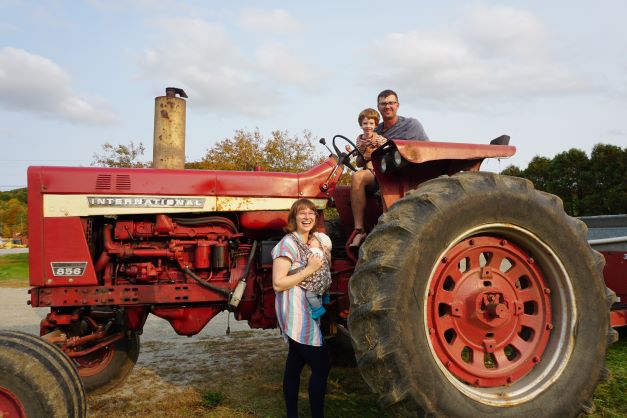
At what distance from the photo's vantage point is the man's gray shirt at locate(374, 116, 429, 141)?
3.61 m

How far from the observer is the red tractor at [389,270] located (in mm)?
2342

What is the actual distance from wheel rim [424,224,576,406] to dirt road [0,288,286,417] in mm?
2202

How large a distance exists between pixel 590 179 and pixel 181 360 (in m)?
19.5

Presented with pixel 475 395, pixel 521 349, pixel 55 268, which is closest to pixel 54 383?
pixel 55 268

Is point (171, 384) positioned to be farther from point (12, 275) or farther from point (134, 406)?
point (12, 275)

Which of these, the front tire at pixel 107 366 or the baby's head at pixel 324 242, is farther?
the front tire at pixel 107 366

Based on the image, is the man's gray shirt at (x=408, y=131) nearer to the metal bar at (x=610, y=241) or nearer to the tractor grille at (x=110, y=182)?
the tractor grille at (x=110, y=182)

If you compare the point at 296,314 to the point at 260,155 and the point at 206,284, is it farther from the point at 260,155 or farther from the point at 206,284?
the point at 260,155

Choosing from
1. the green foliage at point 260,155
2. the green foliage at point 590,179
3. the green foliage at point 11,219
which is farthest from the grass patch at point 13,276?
the green foliage at point 11,219

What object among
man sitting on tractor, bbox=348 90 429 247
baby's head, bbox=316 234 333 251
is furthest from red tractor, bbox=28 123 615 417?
baby's head, bbox=316 234 333 251

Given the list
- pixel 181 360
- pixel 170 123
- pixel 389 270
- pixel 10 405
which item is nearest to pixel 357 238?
pixel 389 270

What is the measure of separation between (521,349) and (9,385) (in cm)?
273

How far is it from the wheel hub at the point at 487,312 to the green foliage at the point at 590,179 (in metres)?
17.8

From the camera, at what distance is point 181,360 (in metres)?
4.69
